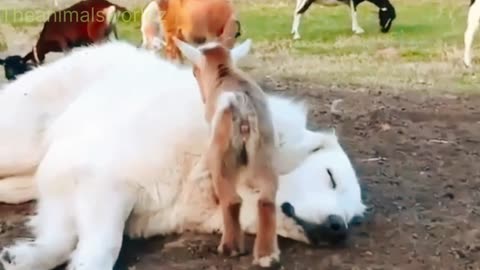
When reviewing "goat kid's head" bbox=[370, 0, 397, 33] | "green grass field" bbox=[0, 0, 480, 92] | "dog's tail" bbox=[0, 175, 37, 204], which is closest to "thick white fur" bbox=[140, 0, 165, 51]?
"green grass field" bbox=[0, 0, 480, 92]

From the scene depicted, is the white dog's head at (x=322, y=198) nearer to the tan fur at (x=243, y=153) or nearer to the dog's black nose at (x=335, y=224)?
the dog's black nose at (x=335, y=224)

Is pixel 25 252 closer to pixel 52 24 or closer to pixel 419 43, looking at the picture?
pixel 52 24

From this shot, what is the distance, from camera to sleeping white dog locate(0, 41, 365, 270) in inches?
115

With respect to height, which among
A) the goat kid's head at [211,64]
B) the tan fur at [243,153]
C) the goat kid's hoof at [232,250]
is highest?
the goat kid's head at [211,64]

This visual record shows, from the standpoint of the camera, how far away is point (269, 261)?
278cm

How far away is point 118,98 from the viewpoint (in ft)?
11.1

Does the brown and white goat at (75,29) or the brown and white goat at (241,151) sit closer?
the brown and white goat at (241,151)

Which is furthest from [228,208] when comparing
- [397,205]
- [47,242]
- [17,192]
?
[17,192]

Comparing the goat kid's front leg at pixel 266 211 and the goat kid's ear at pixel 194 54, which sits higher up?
the goat kid's ear at pixel 194 54

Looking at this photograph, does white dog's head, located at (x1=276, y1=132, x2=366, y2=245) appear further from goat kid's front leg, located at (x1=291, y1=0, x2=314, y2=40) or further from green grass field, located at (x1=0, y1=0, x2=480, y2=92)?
goat kid's front leg, located at (x1=291, y1=0, x2=314, y2=40)

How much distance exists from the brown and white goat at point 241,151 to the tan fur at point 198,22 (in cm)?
289

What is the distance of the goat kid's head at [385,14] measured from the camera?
7.53 meters

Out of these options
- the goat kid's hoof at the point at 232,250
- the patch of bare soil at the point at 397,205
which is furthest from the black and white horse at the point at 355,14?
the goat kid's hoof at the point at 232,250

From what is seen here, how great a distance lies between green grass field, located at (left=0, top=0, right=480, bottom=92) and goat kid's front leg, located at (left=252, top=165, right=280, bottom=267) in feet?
11.2
